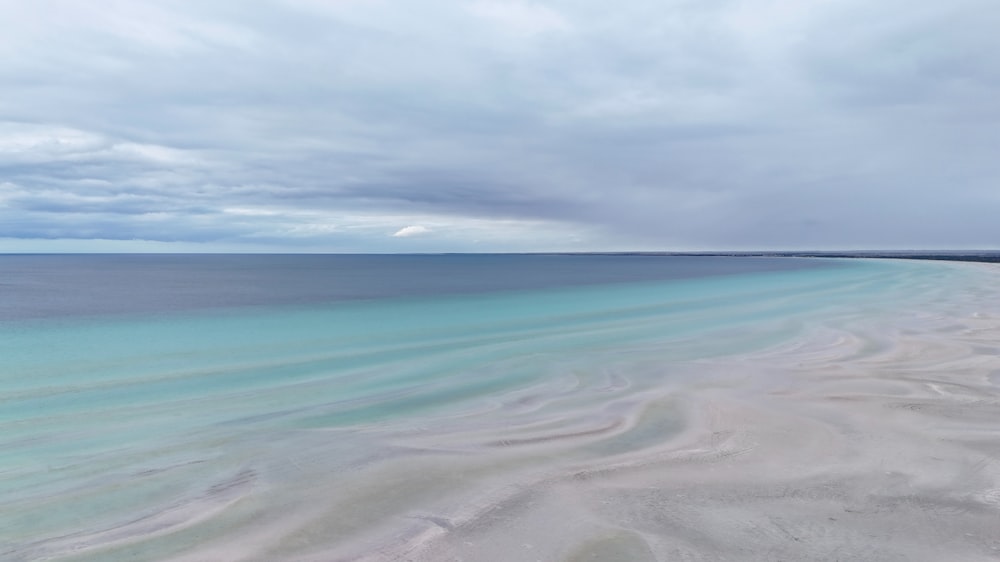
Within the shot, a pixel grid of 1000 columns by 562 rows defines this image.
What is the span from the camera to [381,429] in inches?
462

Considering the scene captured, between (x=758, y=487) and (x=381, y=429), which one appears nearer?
(x=758, y=487)

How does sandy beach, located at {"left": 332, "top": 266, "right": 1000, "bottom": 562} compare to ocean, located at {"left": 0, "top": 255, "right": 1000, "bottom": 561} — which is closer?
sandy beach, located at {"left": 332, "top": 266, "right": 1000, "bottom": 562}

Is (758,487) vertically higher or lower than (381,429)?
higher

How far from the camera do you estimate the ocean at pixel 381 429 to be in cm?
710

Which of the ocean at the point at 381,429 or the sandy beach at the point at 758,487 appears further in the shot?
the ocean at the point at 381,429

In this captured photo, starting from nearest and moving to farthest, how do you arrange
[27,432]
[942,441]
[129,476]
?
[129,476], [942,441], [27,432]

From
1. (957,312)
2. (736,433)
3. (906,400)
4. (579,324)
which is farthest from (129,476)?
(957,312)

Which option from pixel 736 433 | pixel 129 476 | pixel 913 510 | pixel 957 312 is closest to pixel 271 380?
pixel 129 476

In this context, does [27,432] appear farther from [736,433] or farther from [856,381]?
[856,381]

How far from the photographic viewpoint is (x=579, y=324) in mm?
30688

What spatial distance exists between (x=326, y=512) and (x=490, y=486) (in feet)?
7.03

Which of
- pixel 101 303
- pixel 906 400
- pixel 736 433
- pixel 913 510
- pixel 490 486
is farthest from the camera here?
pixel 101 303

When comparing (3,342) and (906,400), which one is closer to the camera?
(906,400)

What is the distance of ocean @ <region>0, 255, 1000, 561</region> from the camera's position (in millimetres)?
7102
